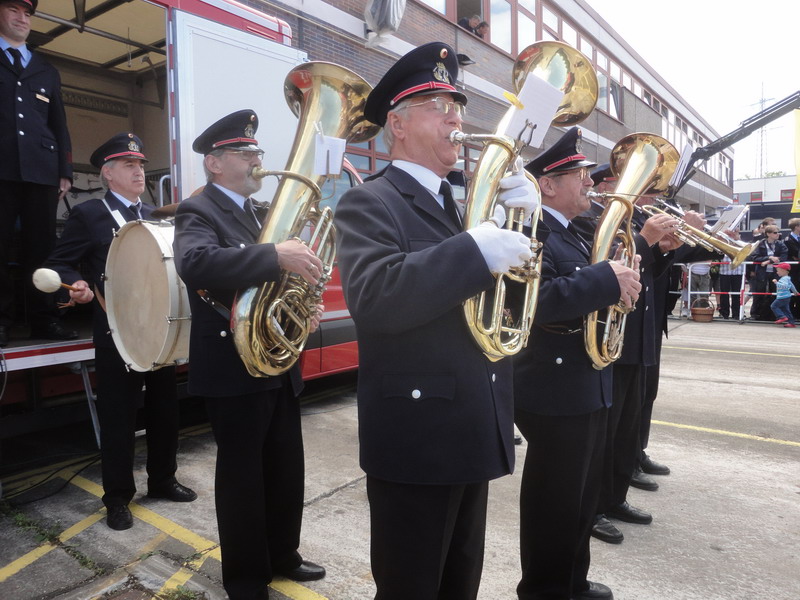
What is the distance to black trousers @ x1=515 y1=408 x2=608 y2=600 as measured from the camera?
7.29ft

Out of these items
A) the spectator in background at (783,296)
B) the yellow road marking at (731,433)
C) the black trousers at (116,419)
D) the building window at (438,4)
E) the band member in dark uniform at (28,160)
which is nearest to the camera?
the black trousers at (116,419)

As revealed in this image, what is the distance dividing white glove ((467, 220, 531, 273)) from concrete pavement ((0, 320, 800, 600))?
177cm

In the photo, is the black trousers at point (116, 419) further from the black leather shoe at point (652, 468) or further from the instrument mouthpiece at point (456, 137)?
the black leather shoe at point (652, 468)

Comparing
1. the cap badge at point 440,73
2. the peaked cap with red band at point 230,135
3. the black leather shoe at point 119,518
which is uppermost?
the peaked cap with red band at point 230,135

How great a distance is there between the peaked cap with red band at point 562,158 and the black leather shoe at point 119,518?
2.76m

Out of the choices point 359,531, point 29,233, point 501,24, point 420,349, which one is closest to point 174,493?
point 359,531

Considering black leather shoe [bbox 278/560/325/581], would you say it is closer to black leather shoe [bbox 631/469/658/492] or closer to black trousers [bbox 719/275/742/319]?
black leather shoe [bbox 631/469/658/492]

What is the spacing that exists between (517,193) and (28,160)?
10.6 feet

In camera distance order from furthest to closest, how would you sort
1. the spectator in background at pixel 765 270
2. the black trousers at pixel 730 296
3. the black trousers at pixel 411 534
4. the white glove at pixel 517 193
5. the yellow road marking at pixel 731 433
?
the black trousers at pixel 730 296 < the spectator in background at pixel 765 270 < the yellow road marking at pixel 731 433 < the white glove at pixel 517 193 < the black trousers at pixel 411 534

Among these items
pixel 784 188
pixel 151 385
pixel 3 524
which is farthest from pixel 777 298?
pixel 784 188

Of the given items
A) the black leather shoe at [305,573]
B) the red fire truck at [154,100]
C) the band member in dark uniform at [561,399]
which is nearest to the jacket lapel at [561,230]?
the band member in dark uniform at [561,399]

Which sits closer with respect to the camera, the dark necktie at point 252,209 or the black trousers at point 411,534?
the black trousers at point 411,534

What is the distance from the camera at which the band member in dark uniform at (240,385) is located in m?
2.23

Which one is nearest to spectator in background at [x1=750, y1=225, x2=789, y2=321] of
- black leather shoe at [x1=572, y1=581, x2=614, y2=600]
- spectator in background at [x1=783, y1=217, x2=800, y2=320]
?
spectator in background at [x1=783, y1=217, x2=800, y2=320]
